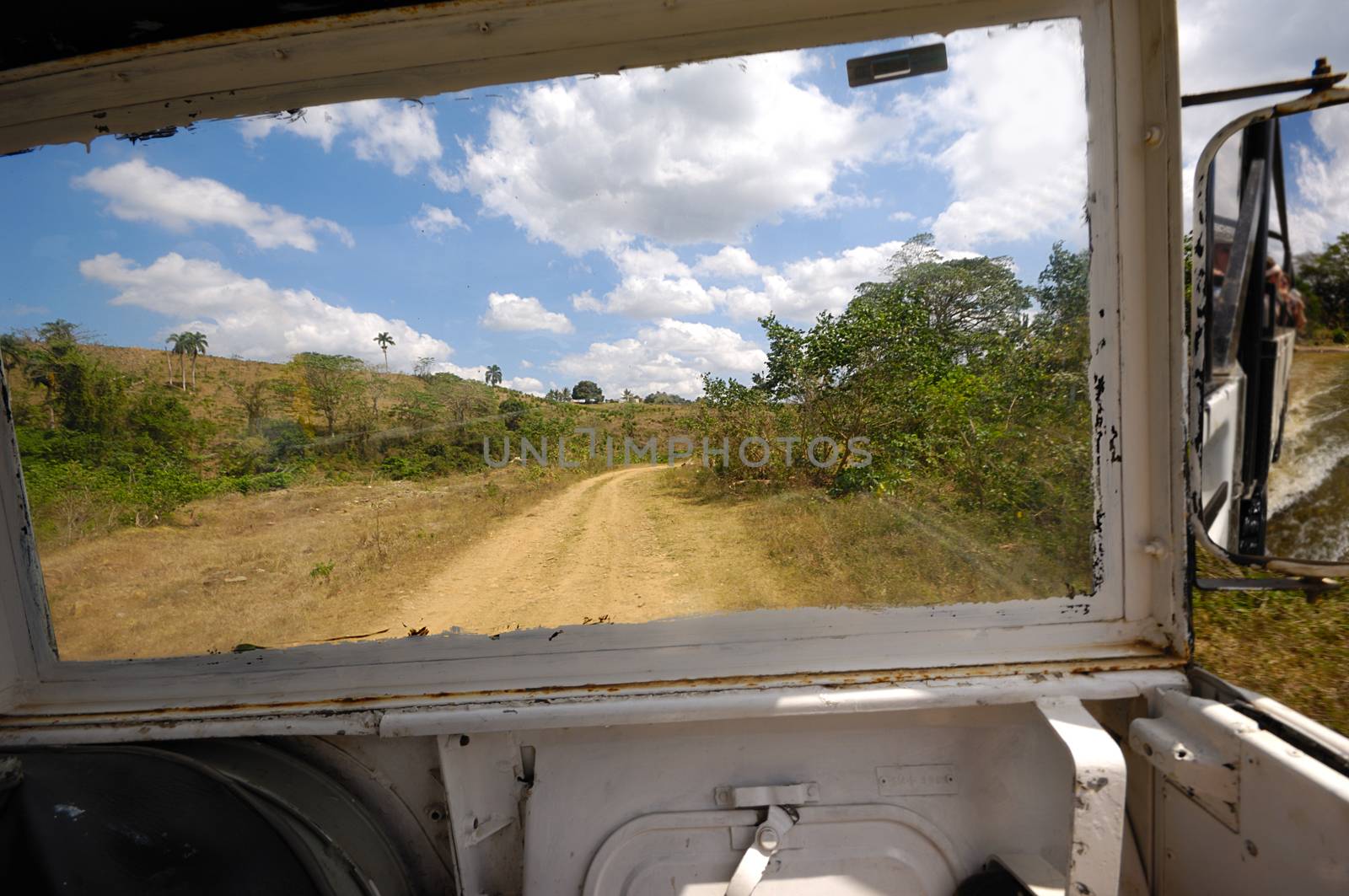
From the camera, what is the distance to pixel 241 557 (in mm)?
1456

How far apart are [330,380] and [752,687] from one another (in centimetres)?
124

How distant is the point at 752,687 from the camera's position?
1352mm

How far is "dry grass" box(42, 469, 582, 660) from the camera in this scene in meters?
1.45

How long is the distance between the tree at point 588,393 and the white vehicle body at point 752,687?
56 centimetres

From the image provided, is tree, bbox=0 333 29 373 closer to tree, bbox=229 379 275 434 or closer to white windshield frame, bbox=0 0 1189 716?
white windshield frame, bbox=0 0 1189 716

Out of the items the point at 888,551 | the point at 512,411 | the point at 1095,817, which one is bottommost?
the point at 1095,817

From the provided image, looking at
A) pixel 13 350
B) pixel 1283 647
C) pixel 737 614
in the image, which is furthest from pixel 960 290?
pixel 1283 647

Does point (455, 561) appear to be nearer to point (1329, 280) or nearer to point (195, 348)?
point (195, 348)

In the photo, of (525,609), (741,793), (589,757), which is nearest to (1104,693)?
(741,793)

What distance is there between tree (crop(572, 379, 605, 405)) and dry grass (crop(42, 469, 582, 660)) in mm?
195

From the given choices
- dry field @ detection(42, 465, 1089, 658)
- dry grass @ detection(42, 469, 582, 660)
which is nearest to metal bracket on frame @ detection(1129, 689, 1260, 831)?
dry field @ detection(42, 465, 1089, 658)

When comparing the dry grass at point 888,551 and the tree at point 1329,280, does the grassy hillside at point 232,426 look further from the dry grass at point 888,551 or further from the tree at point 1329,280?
the tree at point 1329,280

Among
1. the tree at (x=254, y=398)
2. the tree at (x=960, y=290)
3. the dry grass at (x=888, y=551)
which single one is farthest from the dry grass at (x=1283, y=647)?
the tree at (x=254, y=398)

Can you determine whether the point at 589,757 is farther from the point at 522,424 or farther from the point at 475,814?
the point at 522,424
